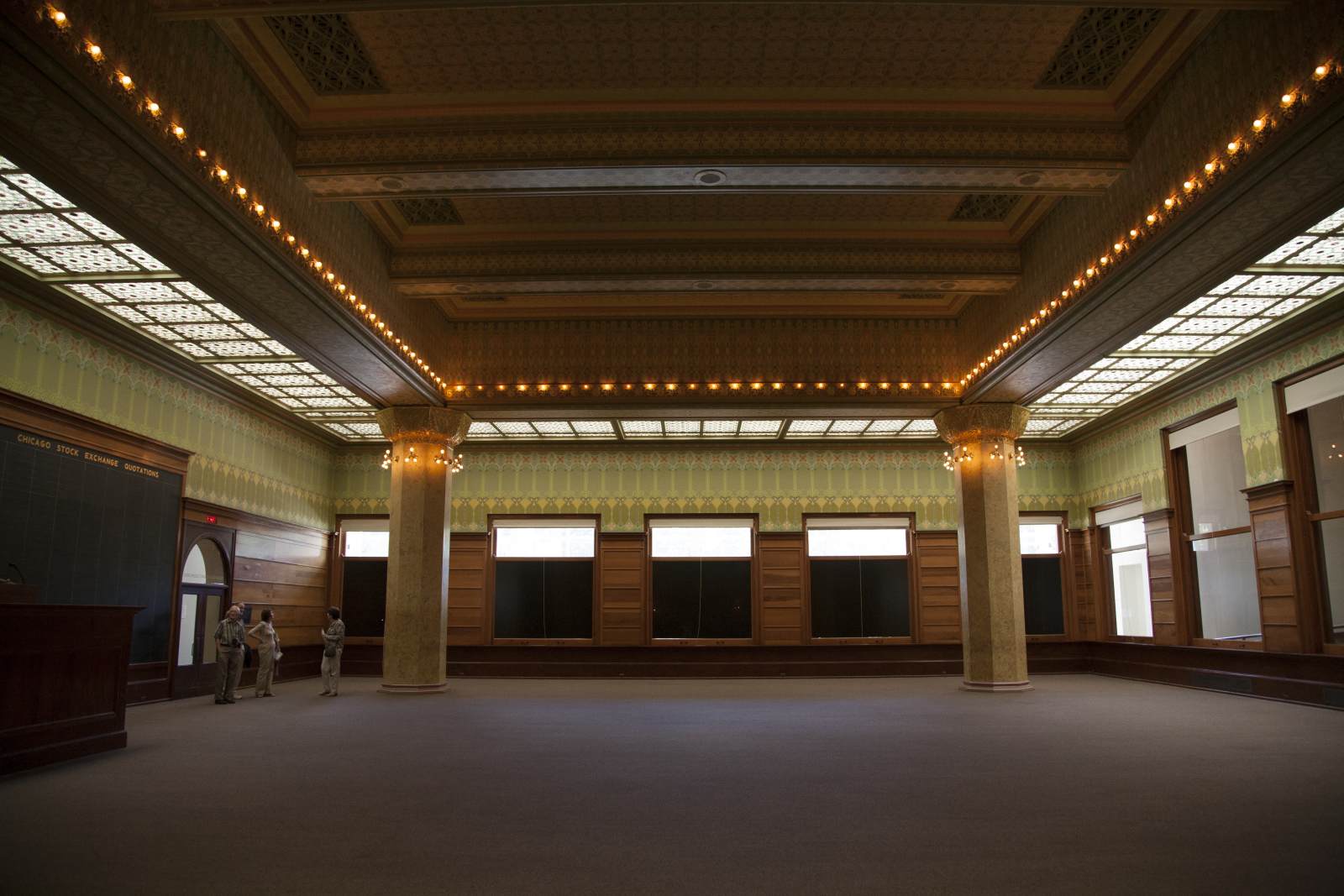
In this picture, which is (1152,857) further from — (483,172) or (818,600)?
(818,600)

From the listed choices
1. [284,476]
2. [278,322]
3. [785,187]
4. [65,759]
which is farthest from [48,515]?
[785,187]

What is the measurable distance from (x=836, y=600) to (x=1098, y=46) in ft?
41.1

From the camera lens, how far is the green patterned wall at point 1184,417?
12352 mm

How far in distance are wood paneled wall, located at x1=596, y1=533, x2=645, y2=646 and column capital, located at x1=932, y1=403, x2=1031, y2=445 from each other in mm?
7184

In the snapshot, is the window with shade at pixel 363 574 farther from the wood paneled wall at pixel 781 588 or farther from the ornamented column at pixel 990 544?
the ornamented column at pixel 990 544

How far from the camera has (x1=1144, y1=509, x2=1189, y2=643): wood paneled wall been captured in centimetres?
1505

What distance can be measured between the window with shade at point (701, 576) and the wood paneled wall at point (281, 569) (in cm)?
714

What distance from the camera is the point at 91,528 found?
1149 centimetres

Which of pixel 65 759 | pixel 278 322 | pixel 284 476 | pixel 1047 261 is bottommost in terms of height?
pixel 65 759

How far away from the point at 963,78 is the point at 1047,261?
3.67 m

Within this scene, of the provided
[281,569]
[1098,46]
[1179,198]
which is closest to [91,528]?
[281,569]

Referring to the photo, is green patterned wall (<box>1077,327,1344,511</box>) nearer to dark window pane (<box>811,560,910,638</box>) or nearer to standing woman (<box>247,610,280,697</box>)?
dark window pane (<box>811,560,910,638</box>)

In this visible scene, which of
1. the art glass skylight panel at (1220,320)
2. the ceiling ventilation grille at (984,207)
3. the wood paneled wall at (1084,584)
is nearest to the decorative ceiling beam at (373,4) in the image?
the art glass skylight panel at (1220,320)

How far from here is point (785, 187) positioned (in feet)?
30.3
